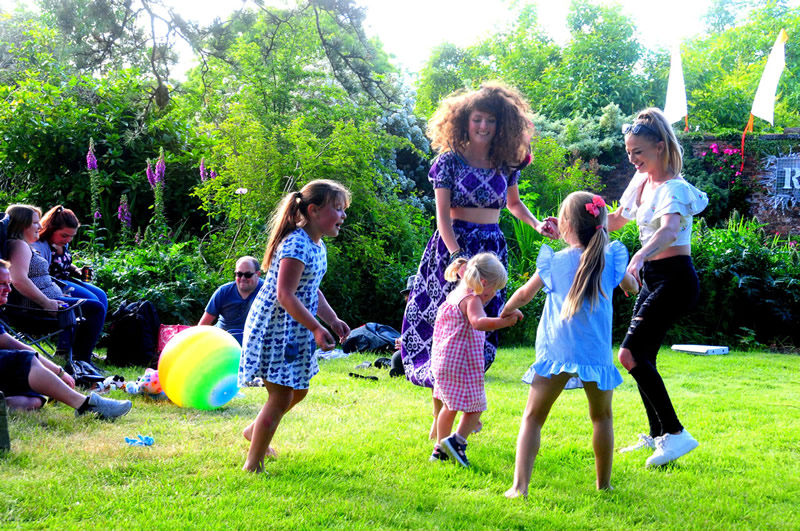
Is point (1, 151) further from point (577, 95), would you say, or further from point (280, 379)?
point (577, 95)

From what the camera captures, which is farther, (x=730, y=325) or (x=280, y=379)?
(x=730, y=325)

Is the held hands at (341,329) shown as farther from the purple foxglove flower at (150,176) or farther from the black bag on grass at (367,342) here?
the purple foxglove flower at (150,176)

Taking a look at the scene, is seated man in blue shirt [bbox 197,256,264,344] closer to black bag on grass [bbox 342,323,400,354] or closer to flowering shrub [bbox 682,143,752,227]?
black bag on grass [bbox 342,323,400,354]

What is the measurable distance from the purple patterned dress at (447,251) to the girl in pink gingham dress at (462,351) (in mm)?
291

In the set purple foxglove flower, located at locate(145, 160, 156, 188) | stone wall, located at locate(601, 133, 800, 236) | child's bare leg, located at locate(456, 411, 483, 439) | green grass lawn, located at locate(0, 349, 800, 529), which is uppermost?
stone wall, located at locate(601, 133, 800, 236)

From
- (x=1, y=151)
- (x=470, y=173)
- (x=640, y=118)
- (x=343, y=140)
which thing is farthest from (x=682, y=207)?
(x=1, y=151)

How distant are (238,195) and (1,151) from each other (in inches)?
190

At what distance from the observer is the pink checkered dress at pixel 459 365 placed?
3855 mm

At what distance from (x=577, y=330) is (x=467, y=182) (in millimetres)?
1279

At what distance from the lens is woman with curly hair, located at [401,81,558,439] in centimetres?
427

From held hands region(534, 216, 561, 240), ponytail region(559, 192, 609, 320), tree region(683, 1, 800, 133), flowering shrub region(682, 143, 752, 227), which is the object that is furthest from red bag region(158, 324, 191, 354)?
tree region(683, 1, 800, 133)

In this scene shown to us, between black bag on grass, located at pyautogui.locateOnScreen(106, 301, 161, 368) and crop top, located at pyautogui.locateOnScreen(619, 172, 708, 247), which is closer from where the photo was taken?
crop top, located at pyautogui.locateOnScreen(619, 172, 708, 247)

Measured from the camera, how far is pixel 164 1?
227 inches

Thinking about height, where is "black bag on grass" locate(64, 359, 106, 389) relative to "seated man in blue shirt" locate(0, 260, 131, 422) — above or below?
below
